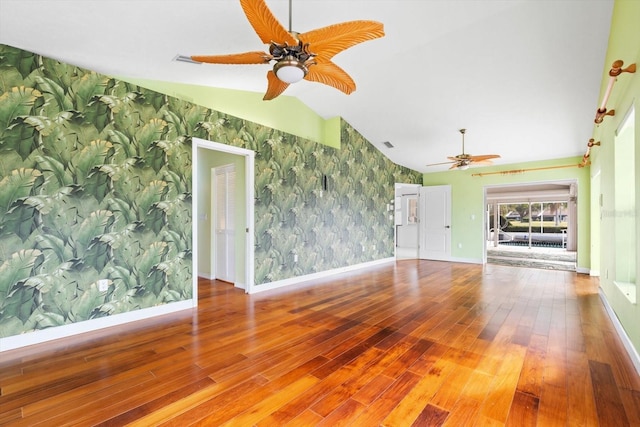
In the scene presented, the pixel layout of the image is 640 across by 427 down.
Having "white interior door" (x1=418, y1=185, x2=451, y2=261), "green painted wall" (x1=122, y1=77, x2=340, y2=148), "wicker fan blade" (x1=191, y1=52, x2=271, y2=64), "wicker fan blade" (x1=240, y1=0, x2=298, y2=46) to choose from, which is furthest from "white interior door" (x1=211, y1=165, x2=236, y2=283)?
"white interior door" (x1=418, y1=185, x2=451, y2=261)

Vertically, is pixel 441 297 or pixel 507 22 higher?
pixel 507 22

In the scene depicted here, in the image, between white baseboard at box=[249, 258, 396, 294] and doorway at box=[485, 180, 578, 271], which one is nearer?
white baseboard at box=[249, 258, 396, 294]

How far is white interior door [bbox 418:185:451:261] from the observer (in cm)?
782

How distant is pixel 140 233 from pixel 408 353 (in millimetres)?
2982

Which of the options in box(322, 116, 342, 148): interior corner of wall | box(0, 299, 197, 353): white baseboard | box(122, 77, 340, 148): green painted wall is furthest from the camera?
box(322, 116, 342, 148): interior corner of wall

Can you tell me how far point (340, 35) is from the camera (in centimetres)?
182

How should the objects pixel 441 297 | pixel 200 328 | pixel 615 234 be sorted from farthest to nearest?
pixel 441 297 → pixel 615 234 → pixel 200 328

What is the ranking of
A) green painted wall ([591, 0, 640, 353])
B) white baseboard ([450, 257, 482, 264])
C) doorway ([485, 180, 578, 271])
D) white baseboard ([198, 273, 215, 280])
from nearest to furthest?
1. green painted wall ([591, 0, 640, 353])
2. white baseboard ([198, 273, 215, 280])
3. white baseboard ([450, 257, 482, 264])
4. doorway ([485, 180, 578, 271])

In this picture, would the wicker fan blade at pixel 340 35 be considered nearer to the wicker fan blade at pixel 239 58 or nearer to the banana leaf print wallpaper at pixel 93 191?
the wicker fan blade at pixel 239 58

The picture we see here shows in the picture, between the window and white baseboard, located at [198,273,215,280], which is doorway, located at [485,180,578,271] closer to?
the window

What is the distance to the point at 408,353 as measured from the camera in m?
2.39

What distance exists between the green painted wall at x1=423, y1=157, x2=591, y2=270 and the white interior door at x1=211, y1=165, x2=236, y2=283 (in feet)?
18.9

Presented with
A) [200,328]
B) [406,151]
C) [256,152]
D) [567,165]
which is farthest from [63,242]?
[567,165]

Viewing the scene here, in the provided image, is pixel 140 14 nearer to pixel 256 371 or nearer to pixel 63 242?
pixel 63 242
